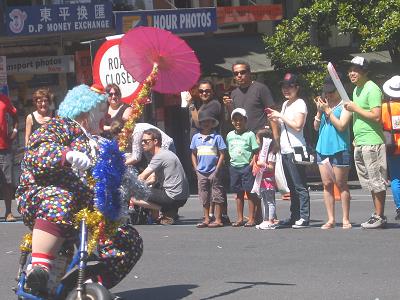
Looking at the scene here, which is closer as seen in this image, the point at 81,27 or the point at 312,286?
the point at 312,286

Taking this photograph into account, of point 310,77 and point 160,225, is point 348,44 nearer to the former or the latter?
point 310,77

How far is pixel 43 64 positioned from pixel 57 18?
2.00 meters

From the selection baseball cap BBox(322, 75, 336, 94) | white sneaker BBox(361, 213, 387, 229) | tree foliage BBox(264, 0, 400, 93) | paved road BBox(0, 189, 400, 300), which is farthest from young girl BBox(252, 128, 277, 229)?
tree foliage BBox(264, 0, 400, 93)

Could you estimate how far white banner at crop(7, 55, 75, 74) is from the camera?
22109 mm

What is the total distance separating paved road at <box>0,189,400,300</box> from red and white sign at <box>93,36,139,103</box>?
172cm

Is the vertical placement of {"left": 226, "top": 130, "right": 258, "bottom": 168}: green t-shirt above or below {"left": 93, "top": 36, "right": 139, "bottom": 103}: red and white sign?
below

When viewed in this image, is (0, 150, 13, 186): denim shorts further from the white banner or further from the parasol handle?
the white banner

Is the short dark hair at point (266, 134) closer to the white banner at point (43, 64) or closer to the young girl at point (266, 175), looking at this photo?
the young girl at point (266, 175)

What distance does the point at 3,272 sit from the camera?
Result: 10.2 meters

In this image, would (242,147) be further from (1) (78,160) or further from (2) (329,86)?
(1) (78,160)

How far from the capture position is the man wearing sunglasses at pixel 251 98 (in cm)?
1298

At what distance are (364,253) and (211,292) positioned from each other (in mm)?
2224

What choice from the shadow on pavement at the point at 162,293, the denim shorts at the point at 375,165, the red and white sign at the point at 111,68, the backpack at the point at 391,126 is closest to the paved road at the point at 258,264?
the shadow on pavement at the point at 162,293

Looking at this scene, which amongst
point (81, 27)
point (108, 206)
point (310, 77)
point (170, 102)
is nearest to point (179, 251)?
point (108, 206)
